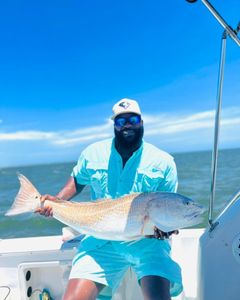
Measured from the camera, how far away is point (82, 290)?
221 cm

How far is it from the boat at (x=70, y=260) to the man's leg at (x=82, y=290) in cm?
43

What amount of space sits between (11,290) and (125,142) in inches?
65.4

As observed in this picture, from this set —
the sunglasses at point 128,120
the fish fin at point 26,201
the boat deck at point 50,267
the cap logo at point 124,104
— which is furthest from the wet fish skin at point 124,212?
the cap logo at point 124,104

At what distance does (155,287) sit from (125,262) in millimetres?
373

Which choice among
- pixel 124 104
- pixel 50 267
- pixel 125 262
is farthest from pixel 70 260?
pixel 124 104

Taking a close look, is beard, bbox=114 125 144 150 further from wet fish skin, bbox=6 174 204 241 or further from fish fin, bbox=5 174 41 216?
fish fin, bbox=5 174 41 216

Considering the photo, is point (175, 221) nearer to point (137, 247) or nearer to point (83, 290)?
point (137, 247)

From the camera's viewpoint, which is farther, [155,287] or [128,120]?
[128,120]

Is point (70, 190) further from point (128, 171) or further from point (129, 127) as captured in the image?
point (129, 127)

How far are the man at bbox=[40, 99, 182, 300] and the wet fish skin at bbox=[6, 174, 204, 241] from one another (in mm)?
98

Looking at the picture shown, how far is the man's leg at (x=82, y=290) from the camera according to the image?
7.10ft

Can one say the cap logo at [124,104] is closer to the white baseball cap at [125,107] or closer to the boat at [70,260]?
the white baseball cap at [125,107]

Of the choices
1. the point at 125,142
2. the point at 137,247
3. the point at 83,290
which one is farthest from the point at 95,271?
the point at 125,142

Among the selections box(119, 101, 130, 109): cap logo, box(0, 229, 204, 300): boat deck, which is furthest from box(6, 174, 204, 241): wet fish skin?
box(119, 101, 130, 109): cap logo
